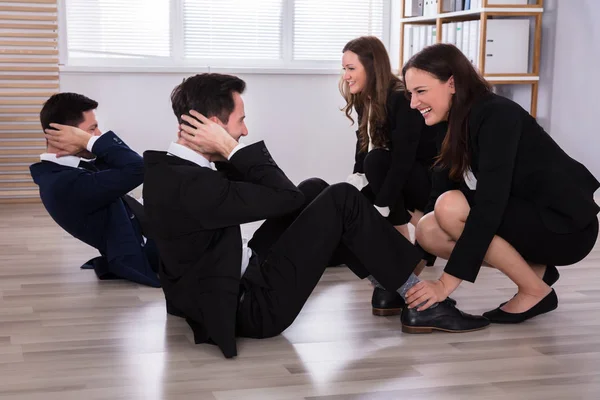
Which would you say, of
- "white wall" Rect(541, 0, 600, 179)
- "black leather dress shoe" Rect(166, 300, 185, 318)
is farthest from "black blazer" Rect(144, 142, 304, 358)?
"white wall" Rect(541, 0, 600, 179)

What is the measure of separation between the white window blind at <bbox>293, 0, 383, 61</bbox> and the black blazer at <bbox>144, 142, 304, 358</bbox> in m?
3.61

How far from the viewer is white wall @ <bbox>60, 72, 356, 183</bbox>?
5246mm

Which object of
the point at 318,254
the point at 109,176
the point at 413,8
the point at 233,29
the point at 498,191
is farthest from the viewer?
the point at 233,29

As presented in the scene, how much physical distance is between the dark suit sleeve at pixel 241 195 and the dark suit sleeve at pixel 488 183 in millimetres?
529

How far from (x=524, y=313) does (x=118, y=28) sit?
368 centimetres

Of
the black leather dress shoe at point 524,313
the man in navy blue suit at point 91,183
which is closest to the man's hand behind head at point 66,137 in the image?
the man in navy blue suit at point 91,183

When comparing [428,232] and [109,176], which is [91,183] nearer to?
[109,176]

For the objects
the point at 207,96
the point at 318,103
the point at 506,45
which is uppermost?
the point at 506,45

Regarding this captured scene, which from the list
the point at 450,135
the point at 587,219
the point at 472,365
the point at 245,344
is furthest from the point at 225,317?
the point at 587,219

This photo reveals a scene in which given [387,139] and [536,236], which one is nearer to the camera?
[536,236]

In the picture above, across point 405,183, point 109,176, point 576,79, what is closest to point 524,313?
point 405,183

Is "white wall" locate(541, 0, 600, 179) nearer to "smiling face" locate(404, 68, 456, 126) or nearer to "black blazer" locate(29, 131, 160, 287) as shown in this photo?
"smiling face" locate(404, 68, 456, 126)

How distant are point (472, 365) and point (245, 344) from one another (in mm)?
631

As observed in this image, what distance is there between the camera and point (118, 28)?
5.29 metres
